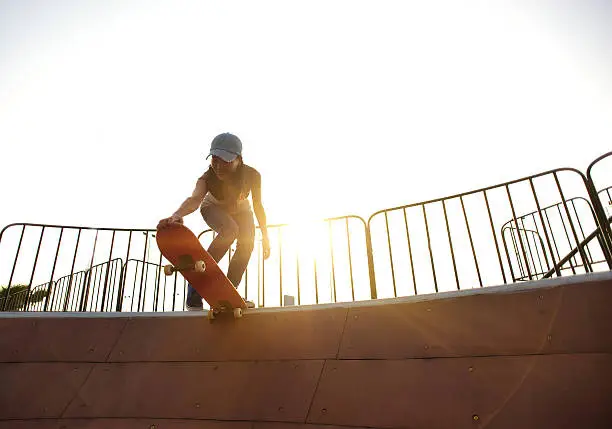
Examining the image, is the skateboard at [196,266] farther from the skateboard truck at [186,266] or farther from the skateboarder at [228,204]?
the skateboarder at [228,204]

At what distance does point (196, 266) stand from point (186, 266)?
0.46 feet

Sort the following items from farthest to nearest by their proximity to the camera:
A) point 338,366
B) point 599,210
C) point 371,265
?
point 371,265 → point 599,210 → point 338,366

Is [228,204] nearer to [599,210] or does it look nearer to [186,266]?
[186,266]

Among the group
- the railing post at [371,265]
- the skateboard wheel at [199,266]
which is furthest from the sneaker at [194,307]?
the railing post at [371,265]

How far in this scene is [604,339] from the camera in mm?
2035

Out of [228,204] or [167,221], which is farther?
[228,204]

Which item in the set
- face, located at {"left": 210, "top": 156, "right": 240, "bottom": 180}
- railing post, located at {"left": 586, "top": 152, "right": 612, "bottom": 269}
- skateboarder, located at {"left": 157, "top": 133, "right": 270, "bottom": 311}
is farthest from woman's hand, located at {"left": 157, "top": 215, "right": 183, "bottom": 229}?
railing post, located at {"left": 586, "top": 152, "right": 612, "bottom": 269}

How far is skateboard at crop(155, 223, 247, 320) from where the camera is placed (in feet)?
9.23

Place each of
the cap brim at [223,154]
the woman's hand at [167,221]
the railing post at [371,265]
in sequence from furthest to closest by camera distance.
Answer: the railing post at [371,265] → the cap brim at [223,154] → the woman's hand at [167,221]

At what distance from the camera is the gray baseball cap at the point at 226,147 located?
11.1 ft

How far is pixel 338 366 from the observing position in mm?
2639

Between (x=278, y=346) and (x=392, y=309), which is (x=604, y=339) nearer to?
(x=392, y=309)

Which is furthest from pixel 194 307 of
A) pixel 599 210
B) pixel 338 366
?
pixel 599 210

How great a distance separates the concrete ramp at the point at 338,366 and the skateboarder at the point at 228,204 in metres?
0.64
